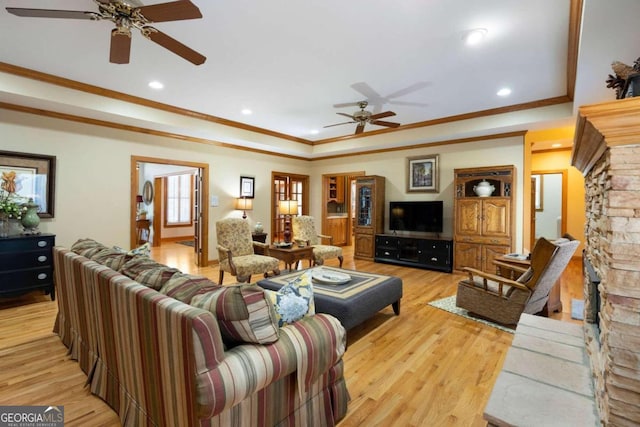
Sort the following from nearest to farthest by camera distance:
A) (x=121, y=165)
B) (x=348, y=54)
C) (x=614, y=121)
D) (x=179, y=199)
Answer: (x=614, y=121) < (x=348, y=54) < (x=121, y=165) < (x=179, y=199)

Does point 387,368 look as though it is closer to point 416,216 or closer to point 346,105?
point 346,105

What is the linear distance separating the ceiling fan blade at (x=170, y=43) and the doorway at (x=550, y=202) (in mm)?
6869

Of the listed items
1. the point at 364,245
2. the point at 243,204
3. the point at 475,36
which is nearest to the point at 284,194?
the point at 243,204

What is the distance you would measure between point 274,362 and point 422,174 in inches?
215

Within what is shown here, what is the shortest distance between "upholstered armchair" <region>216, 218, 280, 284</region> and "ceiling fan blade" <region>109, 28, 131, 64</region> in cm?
244

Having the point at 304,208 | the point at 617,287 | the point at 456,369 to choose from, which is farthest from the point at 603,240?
the point at 304,208

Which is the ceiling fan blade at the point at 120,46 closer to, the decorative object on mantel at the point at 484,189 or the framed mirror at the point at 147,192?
the decorative object on mantel at the point at 484,189

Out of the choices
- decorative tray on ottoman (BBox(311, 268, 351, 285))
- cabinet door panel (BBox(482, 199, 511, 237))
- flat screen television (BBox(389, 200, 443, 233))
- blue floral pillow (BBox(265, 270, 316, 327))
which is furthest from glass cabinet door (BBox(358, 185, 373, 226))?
blue floral pillow (BBox(265, 270, 316, 327))

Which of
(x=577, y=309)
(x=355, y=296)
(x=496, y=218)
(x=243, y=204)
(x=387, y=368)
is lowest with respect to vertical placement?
(x=387, y=368)

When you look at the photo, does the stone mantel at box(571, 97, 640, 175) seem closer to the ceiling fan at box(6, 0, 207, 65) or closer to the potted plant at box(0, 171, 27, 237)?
the ceiling fan at box(6, 0, 207, 65)

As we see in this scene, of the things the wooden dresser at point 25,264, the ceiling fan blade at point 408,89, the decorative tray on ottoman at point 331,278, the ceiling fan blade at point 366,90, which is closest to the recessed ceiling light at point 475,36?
the ceiling fan blade at point 408,89

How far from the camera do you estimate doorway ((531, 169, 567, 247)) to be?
636cm

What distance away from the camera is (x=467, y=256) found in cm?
516

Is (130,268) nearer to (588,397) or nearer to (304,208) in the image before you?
(588,397)
